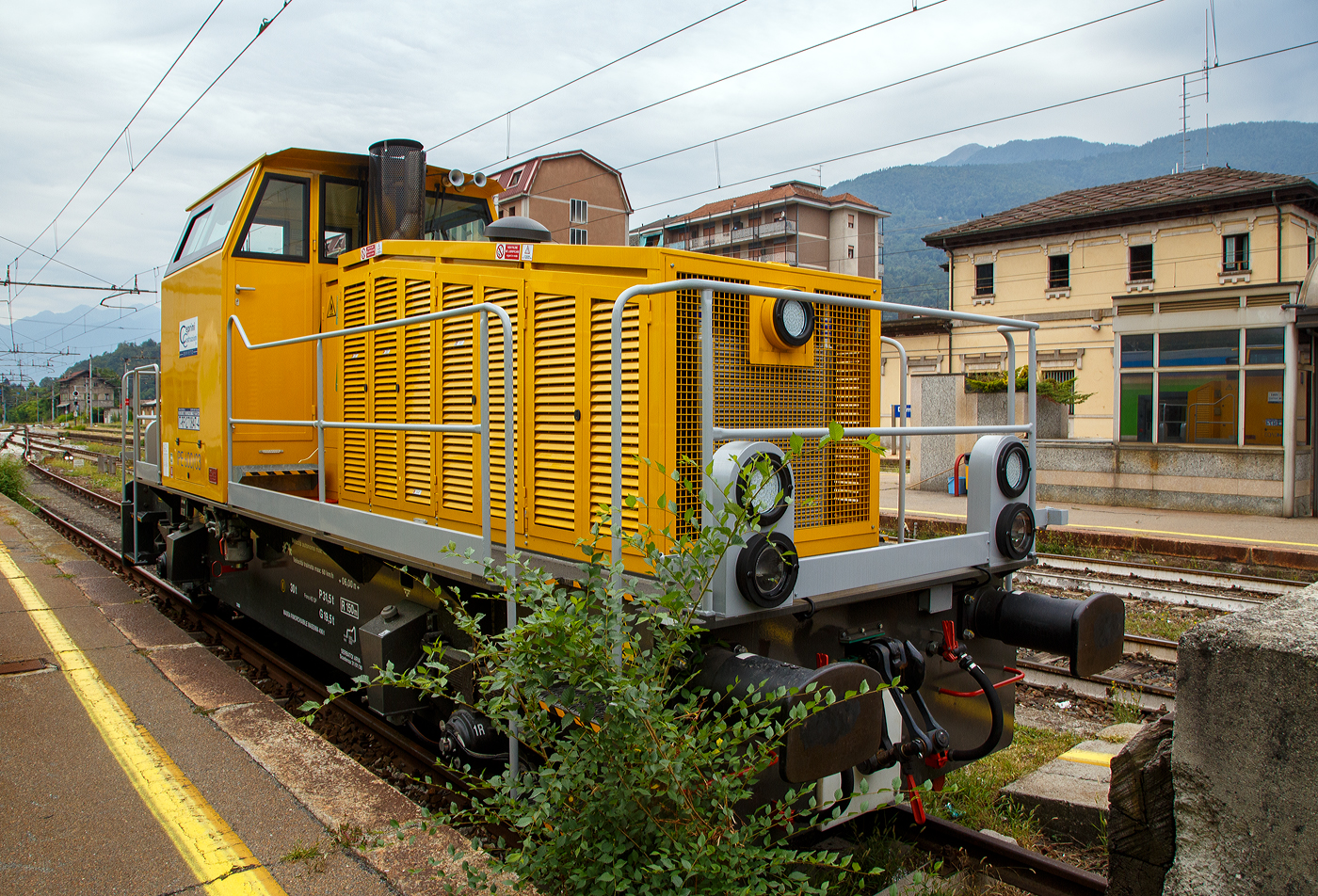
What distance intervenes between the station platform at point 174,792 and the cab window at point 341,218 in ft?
9.60

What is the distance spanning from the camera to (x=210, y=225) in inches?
239

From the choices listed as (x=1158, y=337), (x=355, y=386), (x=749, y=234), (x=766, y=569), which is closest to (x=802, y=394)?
(x=766, y=569)

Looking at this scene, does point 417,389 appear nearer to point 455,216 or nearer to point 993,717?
point 455,216

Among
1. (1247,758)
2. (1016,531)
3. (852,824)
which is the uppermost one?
(1016,531)

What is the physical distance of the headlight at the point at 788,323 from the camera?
10.4 feet

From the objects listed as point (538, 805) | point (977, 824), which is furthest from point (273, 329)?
Result: point (977, 824)

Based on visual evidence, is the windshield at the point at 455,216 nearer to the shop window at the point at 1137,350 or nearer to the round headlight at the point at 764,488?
the round headlight at the point at 764,488

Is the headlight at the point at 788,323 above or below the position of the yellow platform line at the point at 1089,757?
above

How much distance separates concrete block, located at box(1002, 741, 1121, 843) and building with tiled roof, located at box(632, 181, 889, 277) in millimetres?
54855

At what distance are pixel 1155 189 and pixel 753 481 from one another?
1235 inches

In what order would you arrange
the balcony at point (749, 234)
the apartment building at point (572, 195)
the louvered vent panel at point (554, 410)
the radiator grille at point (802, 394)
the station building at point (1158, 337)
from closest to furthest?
the radiator grille at point (802, 394) → the louvered vent panel at point (554, 410) → the station building at point (1158, 337) → the apartment building at point (572, 195) → the balcony at point (749, 234)

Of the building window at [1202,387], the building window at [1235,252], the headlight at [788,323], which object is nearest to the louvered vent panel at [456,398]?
the headlight at [788,323]

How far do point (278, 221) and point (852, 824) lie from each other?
16.5 ft

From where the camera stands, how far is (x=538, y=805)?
2334mm
